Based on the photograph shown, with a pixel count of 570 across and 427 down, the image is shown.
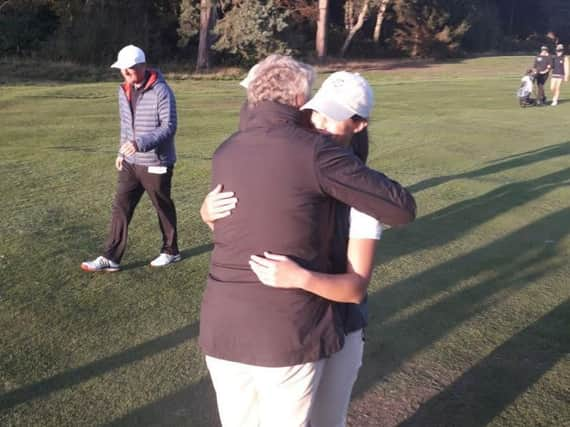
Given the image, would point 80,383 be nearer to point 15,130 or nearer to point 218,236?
point 218,236

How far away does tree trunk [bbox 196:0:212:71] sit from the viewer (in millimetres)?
41875

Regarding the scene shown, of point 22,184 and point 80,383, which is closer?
point 80,383

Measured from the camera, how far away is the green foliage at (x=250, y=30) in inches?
1608

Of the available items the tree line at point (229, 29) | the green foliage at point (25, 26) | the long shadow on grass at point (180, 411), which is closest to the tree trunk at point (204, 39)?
the tree line at point (229, 29)

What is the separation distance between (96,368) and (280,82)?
2.83 m

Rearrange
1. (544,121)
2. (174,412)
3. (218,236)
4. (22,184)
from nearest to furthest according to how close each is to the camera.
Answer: (218,236) < (174,412) < (22,184) < (544,121)

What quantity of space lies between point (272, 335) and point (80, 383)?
239 cm

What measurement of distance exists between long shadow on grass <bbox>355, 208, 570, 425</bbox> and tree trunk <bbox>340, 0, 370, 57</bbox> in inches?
1831

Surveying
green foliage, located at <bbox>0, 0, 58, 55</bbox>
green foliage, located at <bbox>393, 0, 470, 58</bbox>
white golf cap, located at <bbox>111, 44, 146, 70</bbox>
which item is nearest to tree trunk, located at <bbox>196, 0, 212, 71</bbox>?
green foliage, located at <bbox>0, 0, 58, 55</bbox>

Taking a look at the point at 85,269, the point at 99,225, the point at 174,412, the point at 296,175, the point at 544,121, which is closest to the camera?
the point at 296,175

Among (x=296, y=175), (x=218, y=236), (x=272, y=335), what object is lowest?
(x=272, y=335)

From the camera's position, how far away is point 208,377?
439 centimetres

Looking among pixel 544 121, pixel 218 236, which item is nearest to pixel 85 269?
pixel 218 236

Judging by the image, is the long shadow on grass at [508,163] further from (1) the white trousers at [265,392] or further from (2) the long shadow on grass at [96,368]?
(1) the white trousers at [265,392]
